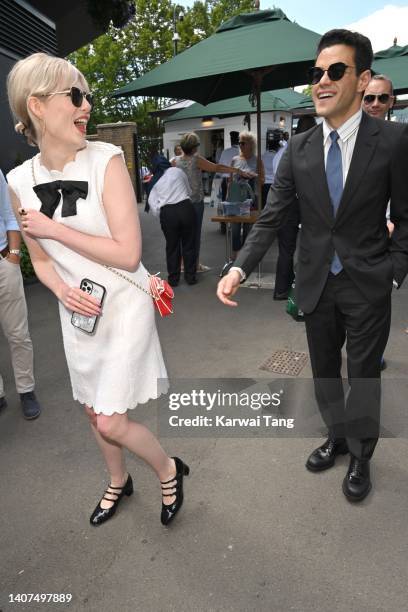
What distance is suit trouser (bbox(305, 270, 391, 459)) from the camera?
234 cm

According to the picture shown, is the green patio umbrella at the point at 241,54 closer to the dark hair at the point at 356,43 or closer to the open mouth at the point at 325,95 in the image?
the dark hair at the point at 356,43

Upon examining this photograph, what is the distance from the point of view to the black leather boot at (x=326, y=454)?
2.77 metres

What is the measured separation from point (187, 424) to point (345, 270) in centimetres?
170

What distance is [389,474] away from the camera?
272 cm

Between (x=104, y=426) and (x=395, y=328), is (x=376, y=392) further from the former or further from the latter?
(x=395, y=328)

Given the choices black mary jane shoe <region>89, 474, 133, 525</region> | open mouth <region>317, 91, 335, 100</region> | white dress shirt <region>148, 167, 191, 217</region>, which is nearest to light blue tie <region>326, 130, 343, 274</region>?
open mouth <region>317, 91, 335, 100</region>

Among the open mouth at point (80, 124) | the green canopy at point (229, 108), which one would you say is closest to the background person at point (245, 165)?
the green canopy at point (229, 108)

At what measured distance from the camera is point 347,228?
2.23m

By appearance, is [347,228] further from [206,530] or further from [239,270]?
[206,530]

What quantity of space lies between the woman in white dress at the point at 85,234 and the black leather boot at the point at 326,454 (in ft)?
3.85

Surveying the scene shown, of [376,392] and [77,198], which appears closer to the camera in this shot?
[77,198]

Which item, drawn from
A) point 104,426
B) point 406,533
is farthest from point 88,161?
point 406,533

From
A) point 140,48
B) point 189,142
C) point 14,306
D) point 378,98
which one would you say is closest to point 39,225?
point 14,306

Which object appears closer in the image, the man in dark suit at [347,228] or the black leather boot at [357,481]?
the man in dark suit at [347,228]
